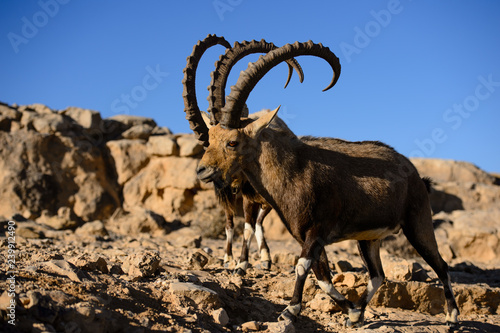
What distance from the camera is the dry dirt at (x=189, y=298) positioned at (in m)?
3.66

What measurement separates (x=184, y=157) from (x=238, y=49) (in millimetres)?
A: 10119

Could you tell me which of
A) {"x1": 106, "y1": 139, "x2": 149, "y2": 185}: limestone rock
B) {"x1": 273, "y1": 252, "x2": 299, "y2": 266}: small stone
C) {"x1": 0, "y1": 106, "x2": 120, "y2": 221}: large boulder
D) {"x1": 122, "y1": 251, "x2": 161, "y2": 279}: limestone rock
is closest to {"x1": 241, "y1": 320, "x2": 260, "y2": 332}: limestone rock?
{"x1": 122, "y1": 251, "x2": 161, "y2": 279}: limestone rock

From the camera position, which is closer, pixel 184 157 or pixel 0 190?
pixel 0 190

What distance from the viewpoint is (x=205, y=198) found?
51.2 feet

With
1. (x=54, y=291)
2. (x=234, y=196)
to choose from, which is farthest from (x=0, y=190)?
(x=54, y=291)

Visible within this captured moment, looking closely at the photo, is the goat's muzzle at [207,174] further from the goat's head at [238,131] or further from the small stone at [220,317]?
the small stone at [220,317]

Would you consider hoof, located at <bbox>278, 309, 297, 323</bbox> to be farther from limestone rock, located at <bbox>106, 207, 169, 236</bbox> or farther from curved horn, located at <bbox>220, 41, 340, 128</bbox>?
limestone rock, located at <bbox>106, 207, 169, 236</bbox>

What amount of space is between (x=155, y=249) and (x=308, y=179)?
4909 millimetres

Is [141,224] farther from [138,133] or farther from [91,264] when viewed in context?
[91,264]

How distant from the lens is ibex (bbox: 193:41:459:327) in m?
5.09

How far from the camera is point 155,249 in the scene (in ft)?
30.0

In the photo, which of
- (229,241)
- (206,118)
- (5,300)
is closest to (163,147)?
(229,241)

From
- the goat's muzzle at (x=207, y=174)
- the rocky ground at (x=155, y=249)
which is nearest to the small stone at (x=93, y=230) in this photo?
the rocky ground at (x=155, y=249)

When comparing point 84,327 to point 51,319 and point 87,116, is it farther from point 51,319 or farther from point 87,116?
point 87,116
